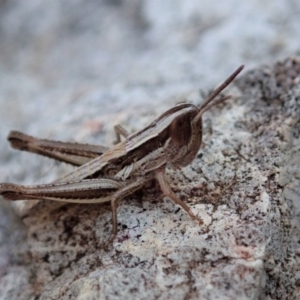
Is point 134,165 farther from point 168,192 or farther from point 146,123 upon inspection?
point 146,123

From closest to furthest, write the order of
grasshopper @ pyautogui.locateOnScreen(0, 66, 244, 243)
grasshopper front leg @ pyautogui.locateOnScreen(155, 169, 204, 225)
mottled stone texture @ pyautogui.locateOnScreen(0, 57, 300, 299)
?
mottled stone texture @ pyautogui.locateOnScreen(0, 57, 300, 299) < grasshopper front leg @ pyautogui.locateOnScreen(155, 169, 204, 225) < grasshopper @ pyautogui.locateOnScreen(0, 66, 244, 243)

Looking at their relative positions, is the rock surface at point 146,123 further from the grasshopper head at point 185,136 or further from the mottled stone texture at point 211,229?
the grasshopper head at point 185,136

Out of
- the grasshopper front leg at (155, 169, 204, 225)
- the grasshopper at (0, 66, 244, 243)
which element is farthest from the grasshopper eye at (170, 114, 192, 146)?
the grasshopper front leg at (155, 169, 204, 225)

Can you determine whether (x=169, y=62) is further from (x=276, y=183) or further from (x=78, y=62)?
(x=276, y=183)

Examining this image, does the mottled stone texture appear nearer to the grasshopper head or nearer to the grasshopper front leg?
the grasshopper front leg

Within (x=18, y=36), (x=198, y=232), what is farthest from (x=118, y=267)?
(x=18, y=36)

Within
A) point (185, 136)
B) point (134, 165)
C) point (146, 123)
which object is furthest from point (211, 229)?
point (146, 123)

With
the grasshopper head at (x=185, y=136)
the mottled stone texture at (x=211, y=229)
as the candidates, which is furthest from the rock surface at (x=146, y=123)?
the grasshopper head at (x=185, y=136)
